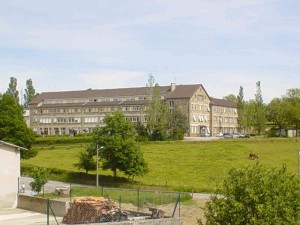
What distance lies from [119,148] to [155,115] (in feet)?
174

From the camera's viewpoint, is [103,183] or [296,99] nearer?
[103,183]

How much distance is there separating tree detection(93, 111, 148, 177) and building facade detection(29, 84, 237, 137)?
6464 cm

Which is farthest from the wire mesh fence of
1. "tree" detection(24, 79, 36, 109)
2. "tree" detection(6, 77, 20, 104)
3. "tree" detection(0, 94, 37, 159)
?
"tree" detection(24, 79, 36, 109)

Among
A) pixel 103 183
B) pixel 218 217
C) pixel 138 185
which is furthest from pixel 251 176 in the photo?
pixel 103 183

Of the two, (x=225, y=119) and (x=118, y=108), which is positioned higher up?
(x=118, y=108)

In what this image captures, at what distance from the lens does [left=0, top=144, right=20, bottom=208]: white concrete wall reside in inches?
1726

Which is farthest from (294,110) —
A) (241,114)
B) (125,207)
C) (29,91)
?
(125,207)

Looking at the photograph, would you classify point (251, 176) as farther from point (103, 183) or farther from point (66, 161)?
point (66, 161)

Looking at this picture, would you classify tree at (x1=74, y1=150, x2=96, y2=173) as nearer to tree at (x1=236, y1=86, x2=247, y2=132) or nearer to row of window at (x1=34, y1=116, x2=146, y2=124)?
row of window at (x1=34, y1=116, x2=146, y2=124)

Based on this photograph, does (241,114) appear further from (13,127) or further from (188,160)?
(13,127)

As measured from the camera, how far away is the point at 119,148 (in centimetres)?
5950

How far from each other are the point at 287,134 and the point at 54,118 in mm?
61499

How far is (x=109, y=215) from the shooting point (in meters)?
30.7

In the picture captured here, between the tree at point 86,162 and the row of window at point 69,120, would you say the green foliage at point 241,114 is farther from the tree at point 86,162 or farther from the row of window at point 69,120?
the tree at point 86,162
